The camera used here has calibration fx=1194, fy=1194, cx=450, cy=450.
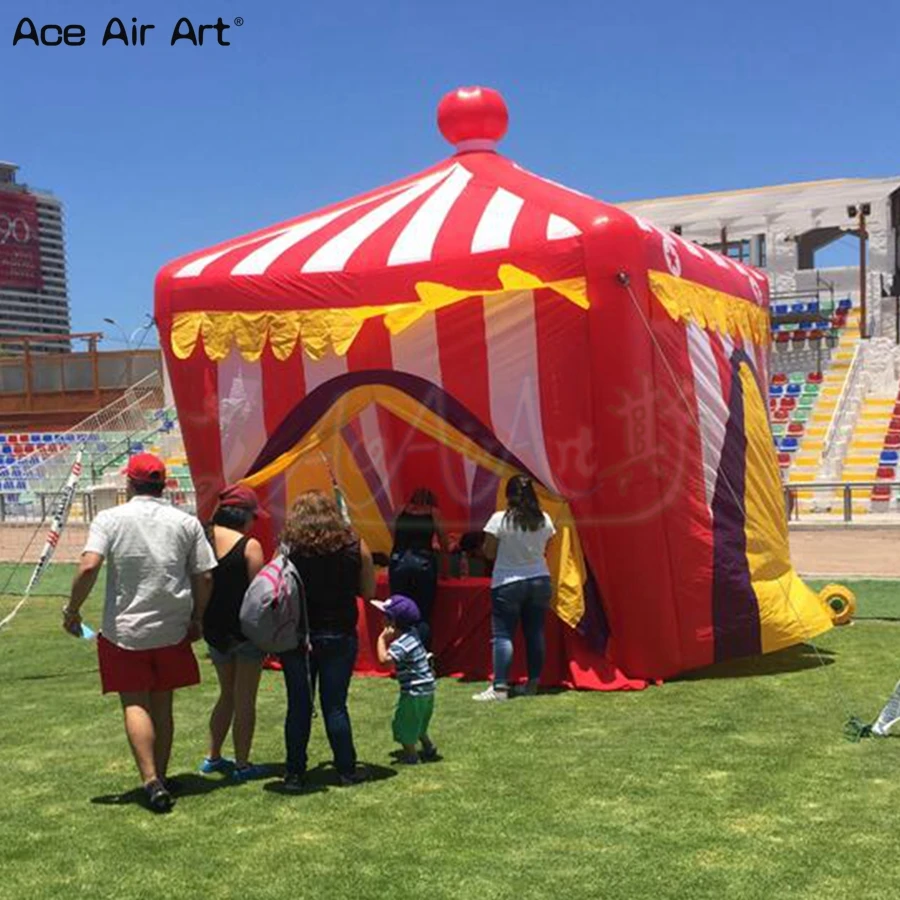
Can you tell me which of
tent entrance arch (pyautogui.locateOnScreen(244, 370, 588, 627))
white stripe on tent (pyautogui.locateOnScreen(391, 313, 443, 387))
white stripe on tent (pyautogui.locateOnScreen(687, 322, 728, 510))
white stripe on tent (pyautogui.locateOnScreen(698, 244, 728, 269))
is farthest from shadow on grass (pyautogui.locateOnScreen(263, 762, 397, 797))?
white stripe on tent (pyautogui.locateOnScreen(698, 244, 728, 269))

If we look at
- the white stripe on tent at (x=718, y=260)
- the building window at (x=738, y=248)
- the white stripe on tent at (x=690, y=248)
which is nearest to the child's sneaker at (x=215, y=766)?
the white stripe on tent at (x=690, y=248)

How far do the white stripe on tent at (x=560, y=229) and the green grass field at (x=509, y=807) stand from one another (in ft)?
8.69

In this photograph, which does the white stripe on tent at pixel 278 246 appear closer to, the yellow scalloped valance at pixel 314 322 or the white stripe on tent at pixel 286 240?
the white stripe on tent at pixel 286 240

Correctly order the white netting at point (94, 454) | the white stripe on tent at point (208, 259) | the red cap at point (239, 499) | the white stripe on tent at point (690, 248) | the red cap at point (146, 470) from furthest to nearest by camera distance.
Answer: the white netting at point (94, 454) → the white stripe on tent at point (208, 259) → the white stripe on tent at point (690, 248) → the red cap at point (239, 499) → the red cap at point (146, 470)

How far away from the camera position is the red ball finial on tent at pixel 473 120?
8.72 m

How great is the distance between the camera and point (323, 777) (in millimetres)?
5160

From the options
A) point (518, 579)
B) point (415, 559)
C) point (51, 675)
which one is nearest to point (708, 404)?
point (518, 579)

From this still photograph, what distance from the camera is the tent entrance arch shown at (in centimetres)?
705


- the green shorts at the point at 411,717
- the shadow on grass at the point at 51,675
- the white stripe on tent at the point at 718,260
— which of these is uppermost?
the white stripe on tent at the point at 718,260

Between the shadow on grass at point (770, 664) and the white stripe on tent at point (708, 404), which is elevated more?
the white stripe on tent at point (708, 404)

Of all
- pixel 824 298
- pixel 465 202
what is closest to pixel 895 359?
pixel 824 298

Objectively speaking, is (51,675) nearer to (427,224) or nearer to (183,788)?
(183,788)

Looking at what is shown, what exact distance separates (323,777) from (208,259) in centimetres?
417

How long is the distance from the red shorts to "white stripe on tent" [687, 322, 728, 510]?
12.2ft
